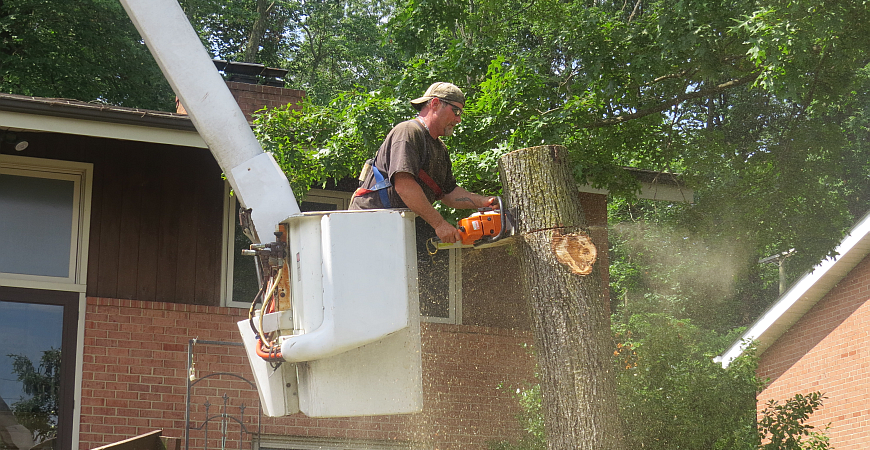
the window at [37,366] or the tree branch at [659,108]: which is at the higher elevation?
the tree branch at [659,108]

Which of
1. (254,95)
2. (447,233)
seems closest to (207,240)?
(254,95)

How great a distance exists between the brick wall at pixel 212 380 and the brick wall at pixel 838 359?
272 inches

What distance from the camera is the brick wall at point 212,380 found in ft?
24.5

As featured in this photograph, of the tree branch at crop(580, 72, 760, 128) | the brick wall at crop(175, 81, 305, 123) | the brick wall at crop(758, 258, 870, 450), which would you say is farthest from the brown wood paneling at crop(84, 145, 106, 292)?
the brick wall at crop(758, 258, 870, 450)

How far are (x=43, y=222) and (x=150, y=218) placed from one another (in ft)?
2.97

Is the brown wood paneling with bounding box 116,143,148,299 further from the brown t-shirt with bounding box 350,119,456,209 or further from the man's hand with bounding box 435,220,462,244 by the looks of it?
the man's hand with bounding box 435,220,462,244

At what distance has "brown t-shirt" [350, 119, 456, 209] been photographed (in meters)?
4.48

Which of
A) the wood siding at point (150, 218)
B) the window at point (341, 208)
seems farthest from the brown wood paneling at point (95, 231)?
the window at point (341, 208)

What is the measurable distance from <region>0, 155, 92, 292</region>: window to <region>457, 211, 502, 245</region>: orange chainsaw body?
14.3 feet

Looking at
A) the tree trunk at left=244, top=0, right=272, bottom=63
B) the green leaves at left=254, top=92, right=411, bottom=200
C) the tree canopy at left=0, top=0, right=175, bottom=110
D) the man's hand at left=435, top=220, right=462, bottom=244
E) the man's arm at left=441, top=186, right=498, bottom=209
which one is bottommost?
the man's hand at left=435, top=220, right=462, bottom=244

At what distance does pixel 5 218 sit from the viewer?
743 centimetres

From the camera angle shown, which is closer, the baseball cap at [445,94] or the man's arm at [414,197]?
the man's arm at [414,197]

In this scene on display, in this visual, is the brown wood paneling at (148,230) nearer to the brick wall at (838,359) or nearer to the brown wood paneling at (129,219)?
the brown wood paneling at (129,219)

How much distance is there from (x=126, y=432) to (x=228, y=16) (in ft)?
57.9
